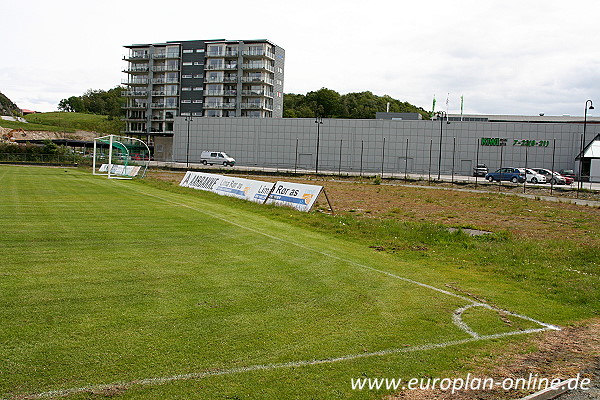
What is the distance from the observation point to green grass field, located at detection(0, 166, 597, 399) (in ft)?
17.7

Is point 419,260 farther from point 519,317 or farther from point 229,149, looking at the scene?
point 229,149

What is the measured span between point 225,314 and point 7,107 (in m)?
184

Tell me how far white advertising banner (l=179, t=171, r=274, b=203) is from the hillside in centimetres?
13917

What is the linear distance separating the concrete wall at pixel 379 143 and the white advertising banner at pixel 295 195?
44.1 meters

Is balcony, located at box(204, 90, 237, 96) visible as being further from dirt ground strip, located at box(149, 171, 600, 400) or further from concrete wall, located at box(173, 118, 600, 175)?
dirt ground strip, located at box(149, 171, 600, 400)

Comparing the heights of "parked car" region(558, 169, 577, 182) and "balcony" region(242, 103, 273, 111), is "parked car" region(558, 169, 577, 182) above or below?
below

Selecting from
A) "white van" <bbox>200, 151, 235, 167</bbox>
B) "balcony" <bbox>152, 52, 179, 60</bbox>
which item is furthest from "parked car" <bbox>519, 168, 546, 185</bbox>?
"balcony" <bbox>152, 52, 179, 60</bbox>

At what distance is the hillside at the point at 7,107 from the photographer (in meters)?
154

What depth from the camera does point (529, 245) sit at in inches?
593

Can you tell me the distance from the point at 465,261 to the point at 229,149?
8001 cm

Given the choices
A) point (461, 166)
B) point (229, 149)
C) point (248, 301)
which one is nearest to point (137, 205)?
point (248, 301)

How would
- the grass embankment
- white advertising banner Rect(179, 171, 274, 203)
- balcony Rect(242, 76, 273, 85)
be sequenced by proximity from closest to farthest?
1. white advertising banner Rect(179, 171, 274, 203)
2. balcony Rect(242, 76, 273, 85)
3. the grass embankment

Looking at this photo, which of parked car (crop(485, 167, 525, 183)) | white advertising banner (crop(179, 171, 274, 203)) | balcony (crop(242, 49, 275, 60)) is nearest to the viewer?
white advertising banner (crop(179, 171, 274, 203))

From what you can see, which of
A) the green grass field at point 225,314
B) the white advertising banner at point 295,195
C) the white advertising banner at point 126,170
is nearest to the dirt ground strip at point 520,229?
the green grass field at point 225,314
